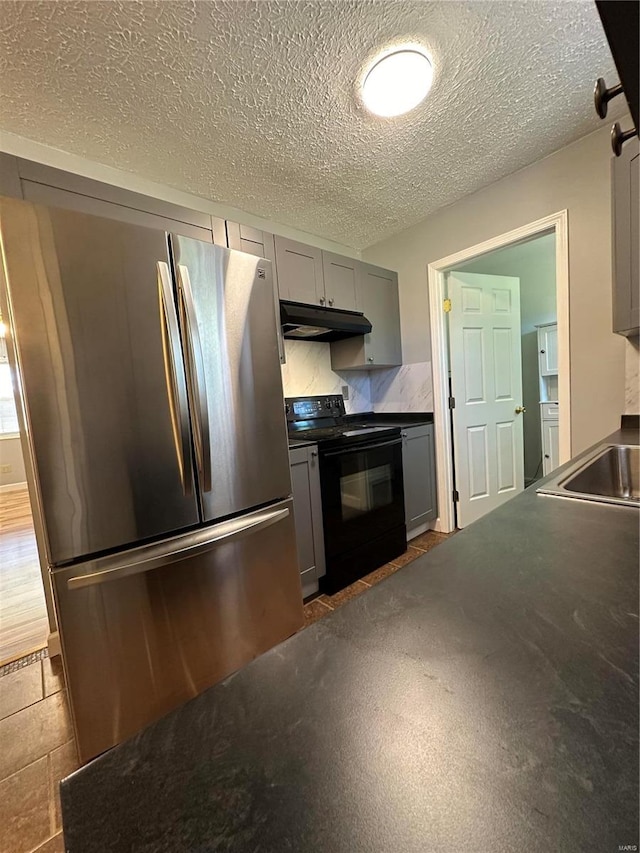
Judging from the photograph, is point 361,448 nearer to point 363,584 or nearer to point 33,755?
point 363,584

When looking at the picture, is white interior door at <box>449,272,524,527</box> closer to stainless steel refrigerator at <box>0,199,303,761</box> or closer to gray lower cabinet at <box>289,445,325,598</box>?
gray lower cabinet at <box>289,445,325,598</box>

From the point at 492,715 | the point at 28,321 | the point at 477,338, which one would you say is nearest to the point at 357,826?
the point at 492,715

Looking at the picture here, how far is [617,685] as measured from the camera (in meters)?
0.35

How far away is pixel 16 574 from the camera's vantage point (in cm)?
268

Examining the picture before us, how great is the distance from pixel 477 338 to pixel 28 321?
111 inches

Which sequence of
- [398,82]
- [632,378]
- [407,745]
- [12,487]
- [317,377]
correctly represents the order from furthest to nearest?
[12,487] → [317,377] → [632,378] → [398,82] → [407,745]

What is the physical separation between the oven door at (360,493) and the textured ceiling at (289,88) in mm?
1660

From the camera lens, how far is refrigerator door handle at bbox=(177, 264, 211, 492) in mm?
1308

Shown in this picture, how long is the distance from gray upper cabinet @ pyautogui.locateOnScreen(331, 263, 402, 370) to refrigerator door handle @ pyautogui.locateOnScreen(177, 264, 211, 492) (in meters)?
1.65

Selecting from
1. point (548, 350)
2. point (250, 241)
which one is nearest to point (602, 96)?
point (250, 241)

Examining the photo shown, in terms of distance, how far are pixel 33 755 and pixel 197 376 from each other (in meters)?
1.47

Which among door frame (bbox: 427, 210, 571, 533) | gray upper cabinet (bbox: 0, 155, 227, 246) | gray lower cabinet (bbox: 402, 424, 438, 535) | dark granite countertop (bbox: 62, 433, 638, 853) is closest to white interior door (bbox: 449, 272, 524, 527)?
door frame (bbox: 427, 210, 571, 533)

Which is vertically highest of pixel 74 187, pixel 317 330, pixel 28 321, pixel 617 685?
pixel 74 187

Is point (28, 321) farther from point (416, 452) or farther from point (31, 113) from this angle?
point (416, 452)
